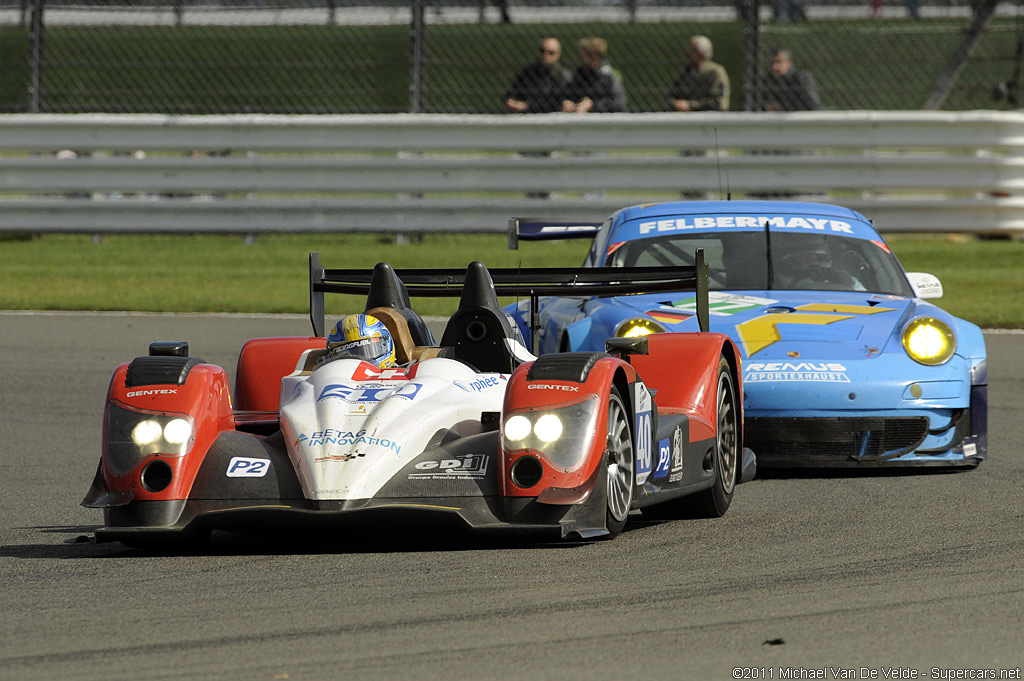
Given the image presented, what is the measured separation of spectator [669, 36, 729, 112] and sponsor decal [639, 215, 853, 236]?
6534 millimetres

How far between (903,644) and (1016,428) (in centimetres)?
519

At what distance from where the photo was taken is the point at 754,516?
656cm

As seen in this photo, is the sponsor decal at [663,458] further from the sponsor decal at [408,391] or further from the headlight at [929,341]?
the headlight at [929,341]

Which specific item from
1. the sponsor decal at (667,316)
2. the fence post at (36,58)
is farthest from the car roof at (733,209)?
the fence post at (36,58)

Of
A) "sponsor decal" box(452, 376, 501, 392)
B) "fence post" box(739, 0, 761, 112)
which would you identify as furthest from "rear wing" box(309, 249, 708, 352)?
"fence post" box(739, 0, 761, 112)

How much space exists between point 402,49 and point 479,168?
→ 1.43 m

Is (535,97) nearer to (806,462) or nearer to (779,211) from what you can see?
(779,211)

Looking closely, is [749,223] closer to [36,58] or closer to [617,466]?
[617,466]

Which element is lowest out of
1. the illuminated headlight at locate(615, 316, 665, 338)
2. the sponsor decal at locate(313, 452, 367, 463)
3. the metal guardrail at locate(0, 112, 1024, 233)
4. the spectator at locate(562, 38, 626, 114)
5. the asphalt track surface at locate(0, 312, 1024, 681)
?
the asphalt track surface at locate(0, 312, 1024, 681)

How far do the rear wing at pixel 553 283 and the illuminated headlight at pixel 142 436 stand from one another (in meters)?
1.53

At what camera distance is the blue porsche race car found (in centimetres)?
766

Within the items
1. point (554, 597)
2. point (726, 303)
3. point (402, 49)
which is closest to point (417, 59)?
point (402, 49)

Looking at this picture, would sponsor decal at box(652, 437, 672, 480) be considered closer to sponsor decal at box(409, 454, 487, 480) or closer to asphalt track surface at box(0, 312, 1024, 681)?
asphalt track surface at box(0, 312, 1024, 681)

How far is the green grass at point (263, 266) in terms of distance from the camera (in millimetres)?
13680
